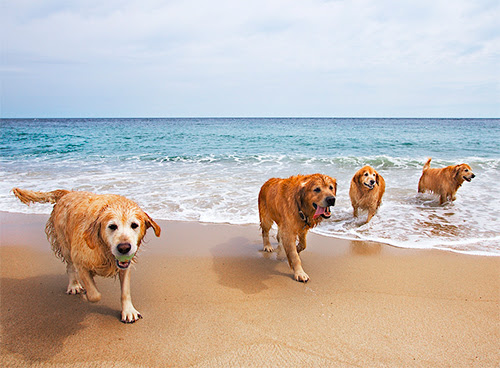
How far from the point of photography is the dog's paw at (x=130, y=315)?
3.36m

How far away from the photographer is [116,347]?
299cm

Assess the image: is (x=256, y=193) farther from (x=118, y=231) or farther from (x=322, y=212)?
(x=118, y=231)

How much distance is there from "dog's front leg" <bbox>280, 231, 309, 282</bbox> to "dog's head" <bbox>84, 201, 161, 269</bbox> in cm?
204

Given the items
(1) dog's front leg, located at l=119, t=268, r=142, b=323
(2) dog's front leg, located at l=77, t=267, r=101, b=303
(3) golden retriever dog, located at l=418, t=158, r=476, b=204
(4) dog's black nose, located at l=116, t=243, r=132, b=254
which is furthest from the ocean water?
(4) dog's black nose, located at l=116, t=243, r=132, b=254

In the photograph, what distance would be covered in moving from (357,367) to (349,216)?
498cm

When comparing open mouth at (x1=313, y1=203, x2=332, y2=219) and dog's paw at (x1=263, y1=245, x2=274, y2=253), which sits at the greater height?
open mouth at (x1=313, y1=203, x2=332, y2=219)

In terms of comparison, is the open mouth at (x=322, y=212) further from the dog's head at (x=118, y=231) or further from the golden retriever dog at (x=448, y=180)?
the golden retriever dog at (x=448, y=180)

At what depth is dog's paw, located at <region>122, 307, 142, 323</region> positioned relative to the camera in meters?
3.36

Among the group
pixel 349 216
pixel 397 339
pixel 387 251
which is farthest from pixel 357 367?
pixel 349 216

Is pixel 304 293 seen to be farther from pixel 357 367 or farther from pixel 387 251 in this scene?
pixel 387 251

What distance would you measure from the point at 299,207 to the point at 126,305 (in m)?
2.35

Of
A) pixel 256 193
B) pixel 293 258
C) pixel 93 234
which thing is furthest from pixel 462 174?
pixel 93 234

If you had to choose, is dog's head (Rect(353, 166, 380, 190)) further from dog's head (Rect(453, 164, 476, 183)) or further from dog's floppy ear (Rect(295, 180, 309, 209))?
dog's floppy ear (Rect(295, 180, 309, 209))

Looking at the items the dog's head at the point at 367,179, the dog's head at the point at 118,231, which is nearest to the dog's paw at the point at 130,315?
the dog's head at the point at 118,231
